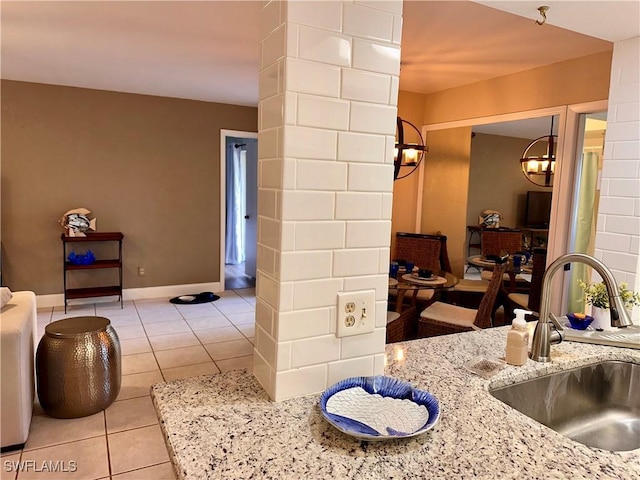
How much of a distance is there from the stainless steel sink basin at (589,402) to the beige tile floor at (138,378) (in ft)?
5.66

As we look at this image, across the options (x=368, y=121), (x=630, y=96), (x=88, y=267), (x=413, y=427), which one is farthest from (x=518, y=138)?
(x=88, y=267)

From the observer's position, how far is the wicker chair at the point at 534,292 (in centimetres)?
352

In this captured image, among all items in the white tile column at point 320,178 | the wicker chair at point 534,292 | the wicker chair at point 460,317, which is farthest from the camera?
the wicker chair at point 534,292

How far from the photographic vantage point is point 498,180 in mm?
4340

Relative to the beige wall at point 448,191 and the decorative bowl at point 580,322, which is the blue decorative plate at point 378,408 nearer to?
the decorative bowl at point 580,322

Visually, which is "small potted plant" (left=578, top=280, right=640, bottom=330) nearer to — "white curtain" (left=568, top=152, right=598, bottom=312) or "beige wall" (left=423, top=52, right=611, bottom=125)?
"white curtain" (left=568, top=152, right=598, bottom=312)

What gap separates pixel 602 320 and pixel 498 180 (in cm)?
300

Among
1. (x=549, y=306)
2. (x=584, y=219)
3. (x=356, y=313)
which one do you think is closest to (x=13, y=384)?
(x=356, y=313)

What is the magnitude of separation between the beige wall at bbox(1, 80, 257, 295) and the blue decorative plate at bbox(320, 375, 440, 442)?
4682 mm

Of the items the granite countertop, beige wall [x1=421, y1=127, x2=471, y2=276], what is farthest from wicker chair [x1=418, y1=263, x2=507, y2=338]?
the granite countertop

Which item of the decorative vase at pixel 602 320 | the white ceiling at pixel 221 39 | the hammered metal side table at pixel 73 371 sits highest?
the white ceiling at pixel 221 39

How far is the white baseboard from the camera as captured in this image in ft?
15.6

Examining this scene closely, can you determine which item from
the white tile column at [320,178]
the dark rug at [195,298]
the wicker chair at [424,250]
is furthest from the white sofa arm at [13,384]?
the wicker chair at [424,250]

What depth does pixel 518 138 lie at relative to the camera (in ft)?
13.1
